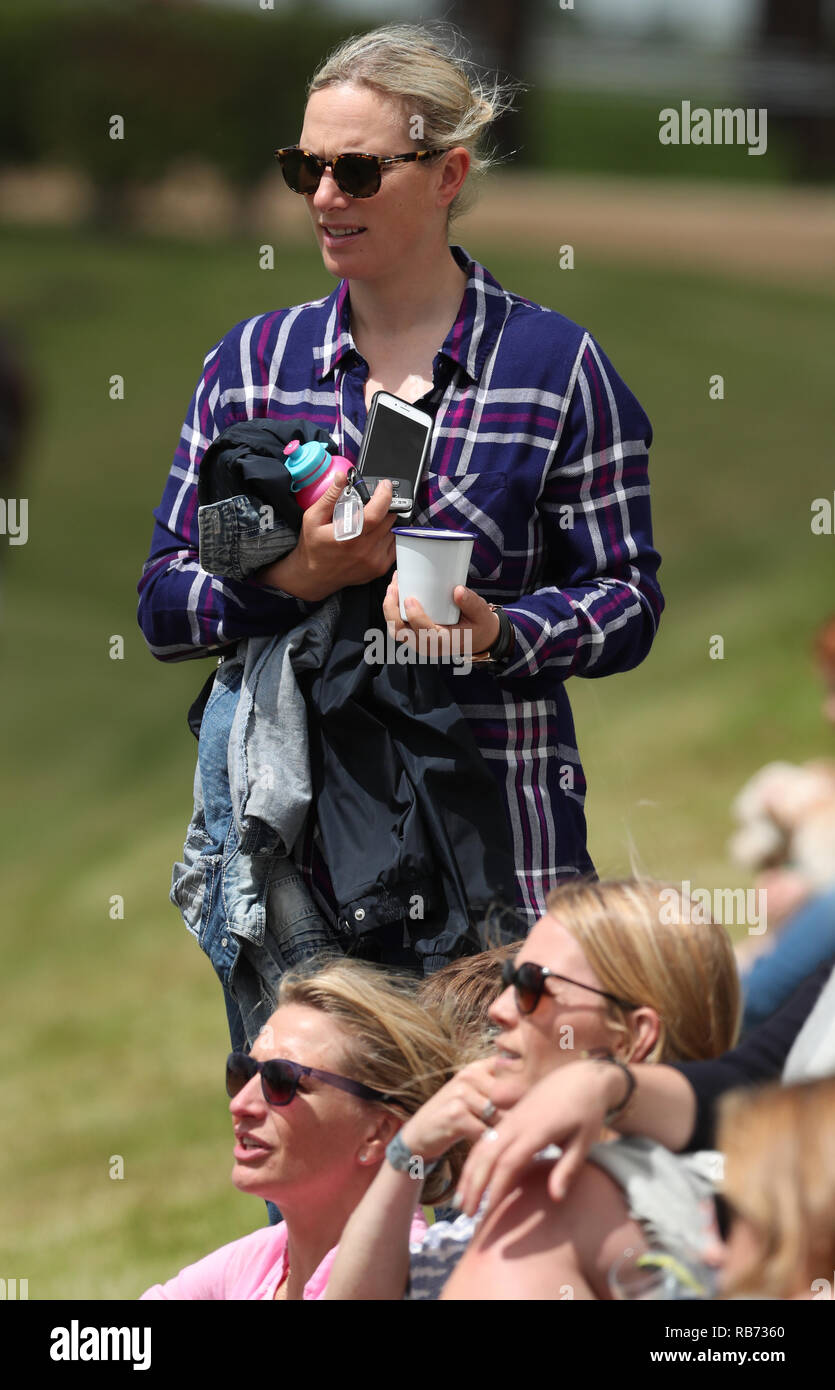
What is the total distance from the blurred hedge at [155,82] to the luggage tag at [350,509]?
16.0 meters

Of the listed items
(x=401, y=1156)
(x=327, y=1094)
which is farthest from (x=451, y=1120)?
(x=327, y=1094)

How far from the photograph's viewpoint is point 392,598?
2.31 metres

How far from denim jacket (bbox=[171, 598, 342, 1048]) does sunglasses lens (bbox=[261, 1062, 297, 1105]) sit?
0.15 m

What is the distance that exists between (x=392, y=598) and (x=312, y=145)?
62 cm

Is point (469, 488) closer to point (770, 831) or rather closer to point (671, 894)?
point (671, 894)

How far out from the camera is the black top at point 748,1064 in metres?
2.03

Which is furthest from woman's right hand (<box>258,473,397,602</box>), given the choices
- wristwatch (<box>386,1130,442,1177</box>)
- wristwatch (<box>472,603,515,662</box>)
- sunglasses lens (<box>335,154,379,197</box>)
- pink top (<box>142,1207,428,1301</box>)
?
pink top (<box>142,1207,428,1301</box>)

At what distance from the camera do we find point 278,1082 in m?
2.36

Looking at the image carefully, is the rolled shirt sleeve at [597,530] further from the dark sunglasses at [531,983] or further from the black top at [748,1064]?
the black top at [748,1064]

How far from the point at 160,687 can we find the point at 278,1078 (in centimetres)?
1160

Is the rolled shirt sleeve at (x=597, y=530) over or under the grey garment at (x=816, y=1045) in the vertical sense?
over

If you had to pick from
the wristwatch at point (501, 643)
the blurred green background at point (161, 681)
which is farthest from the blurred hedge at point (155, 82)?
the wristwatch at point (501, 643)

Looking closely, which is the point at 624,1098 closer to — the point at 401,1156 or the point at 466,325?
the point at 401,1156

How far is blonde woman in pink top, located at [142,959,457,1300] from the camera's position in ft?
7.80
